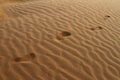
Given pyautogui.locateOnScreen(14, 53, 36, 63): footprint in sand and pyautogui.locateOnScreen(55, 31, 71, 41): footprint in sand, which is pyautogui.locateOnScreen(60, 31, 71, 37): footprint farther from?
pyautogui.locateOnScreen(14, 53, 36, 63): footprint in sand

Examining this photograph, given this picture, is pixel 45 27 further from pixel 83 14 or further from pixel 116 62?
pixel 116 62

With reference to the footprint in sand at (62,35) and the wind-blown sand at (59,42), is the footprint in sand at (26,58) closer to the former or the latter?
the wind-blown sand at (59,42)

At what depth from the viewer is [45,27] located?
4859 mm

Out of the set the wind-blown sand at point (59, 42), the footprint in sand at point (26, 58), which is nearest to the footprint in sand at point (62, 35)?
the wind-blown sand at point (59, 42)

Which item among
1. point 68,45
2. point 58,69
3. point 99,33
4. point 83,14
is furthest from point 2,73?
point 83,14

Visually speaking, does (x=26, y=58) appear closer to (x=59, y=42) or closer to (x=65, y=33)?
(x=59, y=42)

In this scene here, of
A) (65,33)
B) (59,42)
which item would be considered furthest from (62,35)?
(59,42)

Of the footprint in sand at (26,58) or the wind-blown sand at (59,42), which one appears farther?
the footprint in sand at (26,58)

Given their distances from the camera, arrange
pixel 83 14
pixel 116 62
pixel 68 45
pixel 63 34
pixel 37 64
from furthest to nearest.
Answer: pixel 83 14 → pixel 63 34 → pixel 68 45 → pixel 116 62 → pixel 37 64

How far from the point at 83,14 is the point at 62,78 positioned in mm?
2689

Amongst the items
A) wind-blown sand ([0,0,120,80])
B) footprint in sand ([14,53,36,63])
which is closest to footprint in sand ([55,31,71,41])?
wind-blown sand ([0,0,120,80])

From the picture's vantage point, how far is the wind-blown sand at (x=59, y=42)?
3.62 m

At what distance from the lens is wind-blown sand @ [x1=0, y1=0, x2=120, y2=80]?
3.62 m

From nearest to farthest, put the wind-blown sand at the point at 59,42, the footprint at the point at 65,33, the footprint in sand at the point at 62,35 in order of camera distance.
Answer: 1. the wind-blown sand at the point at 59,42
2. the footprint in sand at the point at 62,35
3. the footprint at the point at 65,33
